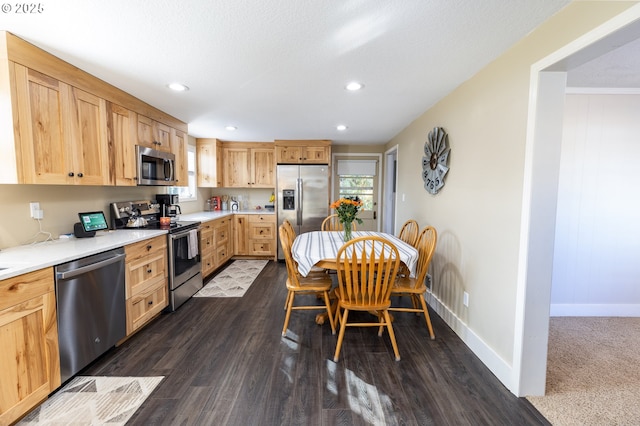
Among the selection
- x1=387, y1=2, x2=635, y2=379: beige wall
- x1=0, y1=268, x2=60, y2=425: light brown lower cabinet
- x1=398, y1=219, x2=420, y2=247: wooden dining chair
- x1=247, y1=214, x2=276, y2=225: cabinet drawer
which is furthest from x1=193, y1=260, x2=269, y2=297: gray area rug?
x1=387, y1=2, x2=635, y2=379: beige wall

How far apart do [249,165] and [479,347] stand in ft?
14.7

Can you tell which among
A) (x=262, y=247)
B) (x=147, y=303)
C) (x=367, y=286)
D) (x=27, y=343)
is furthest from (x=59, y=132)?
(x=262, y=247)

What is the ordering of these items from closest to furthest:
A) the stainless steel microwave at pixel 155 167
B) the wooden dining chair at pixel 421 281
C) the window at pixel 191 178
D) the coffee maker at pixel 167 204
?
the wooden dining chair at pixel 421 281
the stainless steel microwave at pixel 155 167
the coffee maker at pixel 167 204
the window at pixel 191 178

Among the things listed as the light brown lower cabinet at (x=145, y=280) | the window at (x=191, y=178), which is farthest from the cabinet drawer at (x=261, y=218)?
the light brown lower cabinet at (x=145, y=280)

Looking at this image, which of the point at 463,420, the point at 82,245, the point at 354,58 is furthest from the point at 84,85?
the point at 463,420

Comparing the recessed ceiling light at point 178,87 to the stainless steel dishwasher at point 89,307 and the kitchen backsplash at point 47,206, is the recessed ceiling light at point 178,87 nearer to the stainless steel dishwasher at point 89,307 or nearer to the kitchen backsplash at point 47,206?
the kitchen backsplash at point 47,206

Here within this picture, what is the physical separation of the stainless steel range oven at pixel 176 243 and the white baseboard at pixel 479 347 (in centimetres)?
288

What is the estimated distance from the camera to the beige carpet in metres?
1.54

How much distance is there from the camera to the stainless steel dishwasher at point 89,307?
168 centimetres

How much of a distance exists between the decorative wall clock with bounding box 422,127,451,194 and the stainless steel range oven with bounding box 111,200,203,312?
2.90 m

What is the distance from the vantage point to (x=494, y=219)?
6.29 ft

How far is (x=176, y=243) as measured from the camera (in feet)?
9.50

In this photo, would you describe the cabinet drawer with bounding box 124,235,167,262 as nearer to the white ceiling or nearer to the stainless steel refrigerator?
the white ceiling

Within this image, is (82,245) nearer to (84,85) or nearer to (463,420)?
(84,85)
